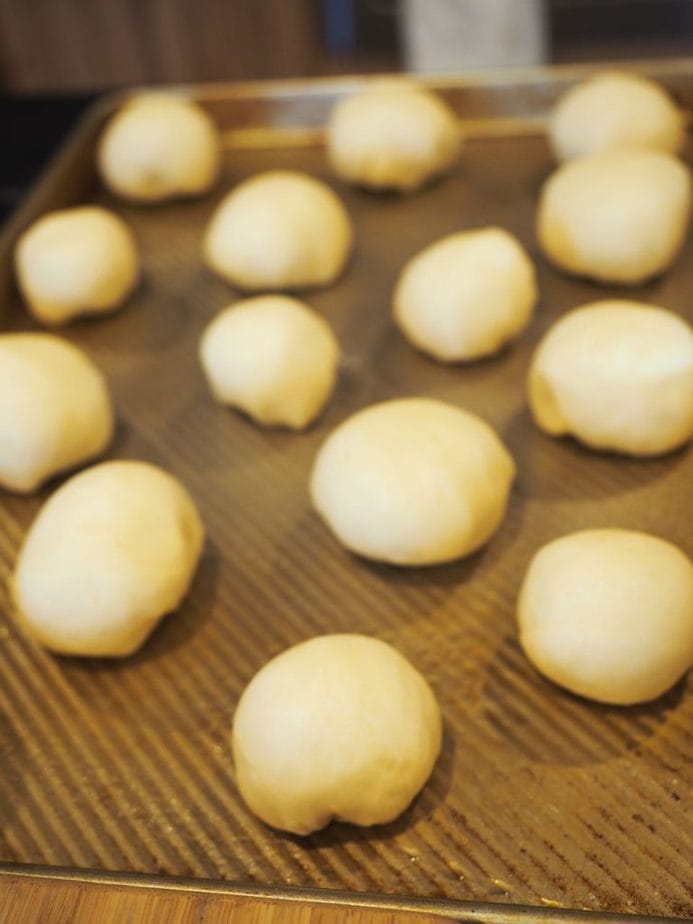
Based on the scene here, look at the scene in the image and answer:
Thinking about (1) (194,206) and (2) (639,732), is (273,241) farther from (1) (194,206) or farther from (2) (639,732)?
(2) (639,732)

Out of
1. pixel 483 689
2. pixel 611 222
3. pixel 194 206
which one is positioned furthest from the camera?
pixel 194 206

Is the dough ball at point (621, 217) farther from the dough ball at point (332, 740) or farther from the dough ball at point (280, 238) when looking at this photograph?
the dough ball at point (332, 740)

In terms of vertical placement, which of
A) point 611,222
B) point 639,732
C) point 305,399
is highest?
point 611,222

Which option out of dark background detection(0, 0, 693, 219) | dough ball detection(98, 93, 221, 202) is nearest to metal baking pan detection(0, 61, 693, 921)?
dough ball detection(98, 93, 221, 202)

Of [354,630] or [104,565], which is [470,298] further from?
[104,565]

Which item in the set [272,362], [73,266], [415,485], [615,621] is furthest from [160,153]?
[615,621]

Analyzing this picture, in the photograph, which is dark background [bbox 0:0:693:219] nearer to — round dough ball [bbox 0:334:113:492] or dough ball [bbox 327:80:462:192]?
dough ball [bbox 327:80:462:192]

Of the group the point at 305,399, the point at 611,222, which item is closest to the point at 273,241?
the point at 305,399
